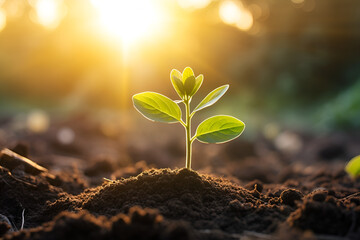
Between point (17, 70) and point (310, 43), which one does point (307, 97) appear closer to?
point (310, 43)

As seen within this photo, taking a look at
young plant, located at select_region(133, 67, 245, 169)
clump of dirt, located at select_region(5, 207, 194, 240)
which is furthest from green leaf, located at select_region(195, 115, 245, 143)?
clump of dirt, located at select_region(5, 207, 194, 240)

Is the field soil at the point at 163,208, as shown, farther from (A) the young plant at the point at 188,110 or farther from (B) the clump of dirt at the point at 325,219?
(A) the young plant at the point at 188,110

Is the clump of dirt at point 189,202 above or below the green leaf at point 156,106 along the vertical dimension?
below

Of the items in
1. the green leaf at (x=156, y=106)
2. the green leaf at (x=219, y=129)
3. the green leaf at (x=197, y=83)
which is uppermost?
the green leaf at (x=197, y=83)

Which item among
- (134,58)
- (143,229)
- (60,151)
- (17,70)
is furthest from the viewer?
(17,70)

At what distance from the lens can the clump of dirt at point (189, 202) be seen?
64.4 inches

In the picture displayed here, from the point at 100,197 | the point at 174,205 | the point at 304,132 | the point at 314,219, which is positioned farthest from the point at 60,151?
the point at 304,132

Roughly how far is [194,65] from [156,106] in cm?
1449

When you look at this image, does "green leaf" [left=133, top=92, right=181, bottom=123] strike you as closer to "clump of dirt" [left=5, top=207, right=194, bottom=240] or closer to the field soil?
the field soil

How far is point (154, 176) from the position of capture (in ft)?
6.58

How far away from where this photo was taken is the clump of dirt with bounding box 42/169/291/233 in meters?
1.64

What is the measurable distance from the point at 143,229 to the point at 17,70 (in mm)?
20888

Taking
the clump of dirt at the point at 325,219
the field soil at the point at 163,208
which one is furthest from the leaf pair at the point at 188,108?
the clump of dirt at the point at 325,219

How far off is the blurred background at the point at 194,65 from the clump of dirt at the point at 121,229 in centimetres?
651
